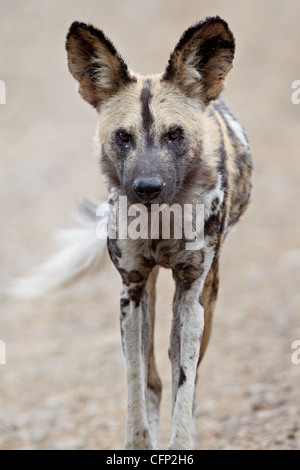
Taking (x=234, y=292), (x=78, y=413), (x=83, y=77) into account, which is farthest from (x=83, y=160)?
(x=83, y=77)

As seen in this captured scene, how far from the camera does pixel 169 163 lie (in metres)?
3.04

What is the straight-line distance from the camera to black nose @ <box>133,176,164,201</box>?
2.94 m

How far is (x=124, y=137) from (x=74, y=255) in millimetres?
1484

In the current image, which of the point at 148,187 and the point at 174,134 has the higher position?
the point at 174,134

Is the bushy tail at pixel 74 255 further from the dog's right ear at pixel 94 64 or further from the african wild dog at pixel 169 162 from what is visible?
the dog's right ear at pixel 94 64

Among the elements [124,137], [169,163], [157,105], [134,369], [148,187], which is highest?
[157,105]

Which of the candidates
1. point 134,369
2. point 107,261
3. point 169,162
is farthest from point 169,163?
point 107,261

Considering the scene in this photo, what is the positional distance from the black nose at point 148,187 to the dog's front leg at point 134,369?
0.63 meters

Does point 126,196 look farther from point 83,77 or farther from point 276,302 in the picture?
point 276,302

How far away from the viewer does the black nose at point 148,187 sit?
2.94m
